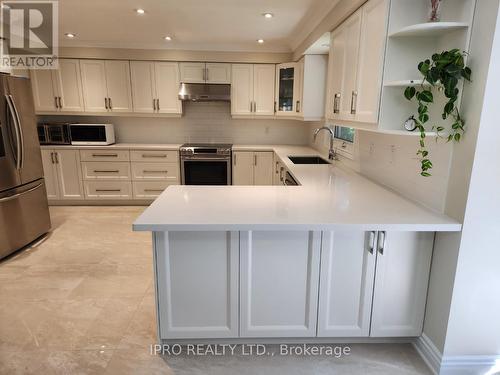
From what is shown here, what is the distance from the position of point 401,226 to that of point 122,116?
4.59 meters

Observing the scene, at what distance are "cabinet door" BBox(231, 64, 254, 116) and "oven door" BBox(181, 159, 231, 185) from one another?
0.86 m

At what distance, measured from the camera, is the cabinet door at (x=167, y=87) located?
4.74 meters

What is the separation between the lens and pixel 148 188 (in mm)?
4871

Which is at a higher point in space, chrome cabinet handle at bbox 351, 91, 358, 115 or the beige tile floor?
chrome cabinet handle at bbox 351, 91, 358, 115

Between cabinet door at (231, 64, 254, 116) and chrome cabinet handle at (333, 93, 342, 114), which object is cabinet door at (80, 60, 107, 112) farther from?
chrome cabinet handle at (333, 93, 342, 114)

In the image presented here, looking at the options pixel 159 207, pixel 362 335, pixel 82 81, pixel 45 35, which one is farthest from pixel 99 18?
pixel 362 335

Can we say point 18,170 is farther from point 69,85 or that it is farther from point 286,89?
point 286,89

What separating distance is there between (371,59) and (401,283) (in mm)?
1372

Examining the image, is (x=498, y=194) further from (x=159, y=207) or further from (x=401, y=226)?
(x=159, y=207)

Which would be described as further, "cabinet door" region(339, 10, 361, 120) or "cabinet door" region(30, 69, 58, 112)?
"cabinet door" region(30, 69, 58, 112)

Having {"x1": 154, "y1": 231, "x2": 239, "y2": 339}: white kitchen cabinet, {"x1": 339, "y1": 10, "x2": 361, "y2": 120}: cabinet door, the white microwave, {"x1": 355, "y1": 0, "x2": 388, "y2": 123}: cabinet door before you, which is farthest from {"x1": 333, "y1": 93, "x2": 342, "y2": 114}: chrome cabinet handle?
the white microwave

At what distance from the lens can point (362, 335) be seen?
1918 millimetres

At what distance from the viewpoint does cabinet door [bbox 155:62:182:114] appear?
15.6 feet

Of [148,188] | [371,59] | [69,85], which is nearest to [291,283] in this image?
[371,59]
